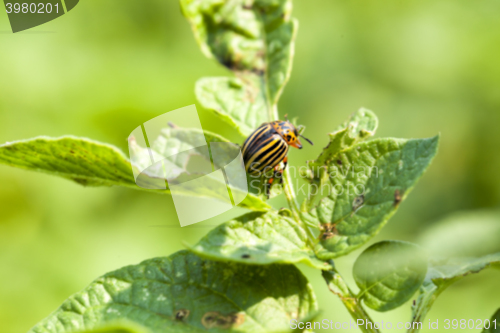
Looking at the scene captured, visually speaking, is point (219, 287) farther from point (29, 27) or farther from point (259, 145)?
point (29, 27)

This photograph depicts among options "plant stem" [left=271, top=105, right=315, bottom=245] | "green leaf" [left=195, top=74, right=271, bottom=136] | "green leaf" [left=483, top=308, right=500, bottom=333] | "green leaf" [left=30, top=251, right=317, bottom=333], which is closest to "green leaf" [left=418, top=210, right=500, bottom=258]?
"green leaf" [left=483, top=308, right=500, bottom=333]

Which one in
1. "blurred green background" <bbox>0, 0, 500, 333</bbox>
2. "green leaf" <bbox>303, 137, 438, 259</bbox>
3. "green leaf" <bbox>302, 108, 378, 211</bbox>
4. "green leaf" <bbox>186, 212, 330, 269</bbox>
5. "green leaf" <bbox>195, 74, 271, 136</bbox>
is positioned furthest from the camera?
"blurred green background" <bbox>0, 0, 500, 333</bbox>

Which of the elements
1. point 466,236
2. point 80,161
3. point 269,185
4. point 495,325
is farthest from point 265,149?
point 466,236

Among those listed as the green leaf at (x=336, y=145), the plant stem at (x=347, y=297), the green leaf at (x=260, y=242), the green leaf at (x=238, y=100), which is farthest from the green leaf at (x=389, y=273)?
the green leaf at (x=238, y=100)

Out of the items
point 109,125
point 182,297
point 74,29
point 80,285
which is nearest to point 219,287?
point 182,297

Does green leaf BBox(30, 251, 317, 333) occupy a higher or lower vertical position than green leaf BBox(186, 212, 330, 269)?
lower

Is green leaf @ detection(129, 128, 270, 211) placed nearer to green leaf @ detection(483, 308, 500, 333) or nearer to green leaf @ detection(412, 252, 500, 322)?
green leaf @ detection(412, 252, 500, 322)
